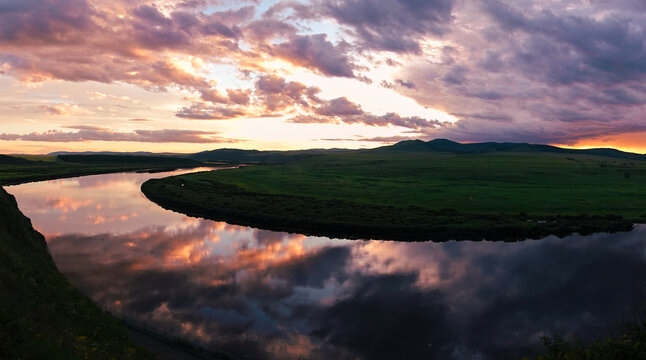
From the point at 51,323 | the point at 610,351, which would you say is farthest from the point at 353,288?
the point at 51,323

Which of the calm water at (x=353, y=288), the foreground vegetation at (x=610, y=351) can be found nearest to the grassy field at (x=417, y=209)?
the calm water at (x=353, y=288)

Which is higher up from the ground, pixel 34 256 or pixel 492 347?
pixel 34 256

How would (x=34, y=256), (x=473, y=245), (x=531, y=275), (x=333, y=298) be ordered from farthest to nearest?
1. (x=473, y=245)
2. (x=531, y=275)
3. (x=333, y=298)
4. (x=34, y=256)

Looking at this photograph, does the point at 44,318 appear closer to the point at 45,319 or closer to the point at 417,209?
the point at 45,319

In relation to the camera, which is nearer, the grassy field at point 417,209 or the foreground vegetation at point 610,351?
the foreground vegetation at point 610,351

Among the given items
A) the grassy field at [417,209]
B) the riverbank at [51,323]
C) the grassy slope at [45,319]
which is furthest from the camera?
the grassy field at [417,209]

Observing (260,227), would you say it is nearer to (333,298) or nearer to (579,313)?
(333,298)

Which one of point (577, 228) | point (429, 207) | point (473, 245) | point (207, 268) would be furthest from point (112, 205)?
point (577, 228)

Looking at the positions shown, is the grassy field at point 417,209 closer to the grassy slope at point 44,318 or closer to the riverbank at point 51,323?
the riverbank at point 51,323
